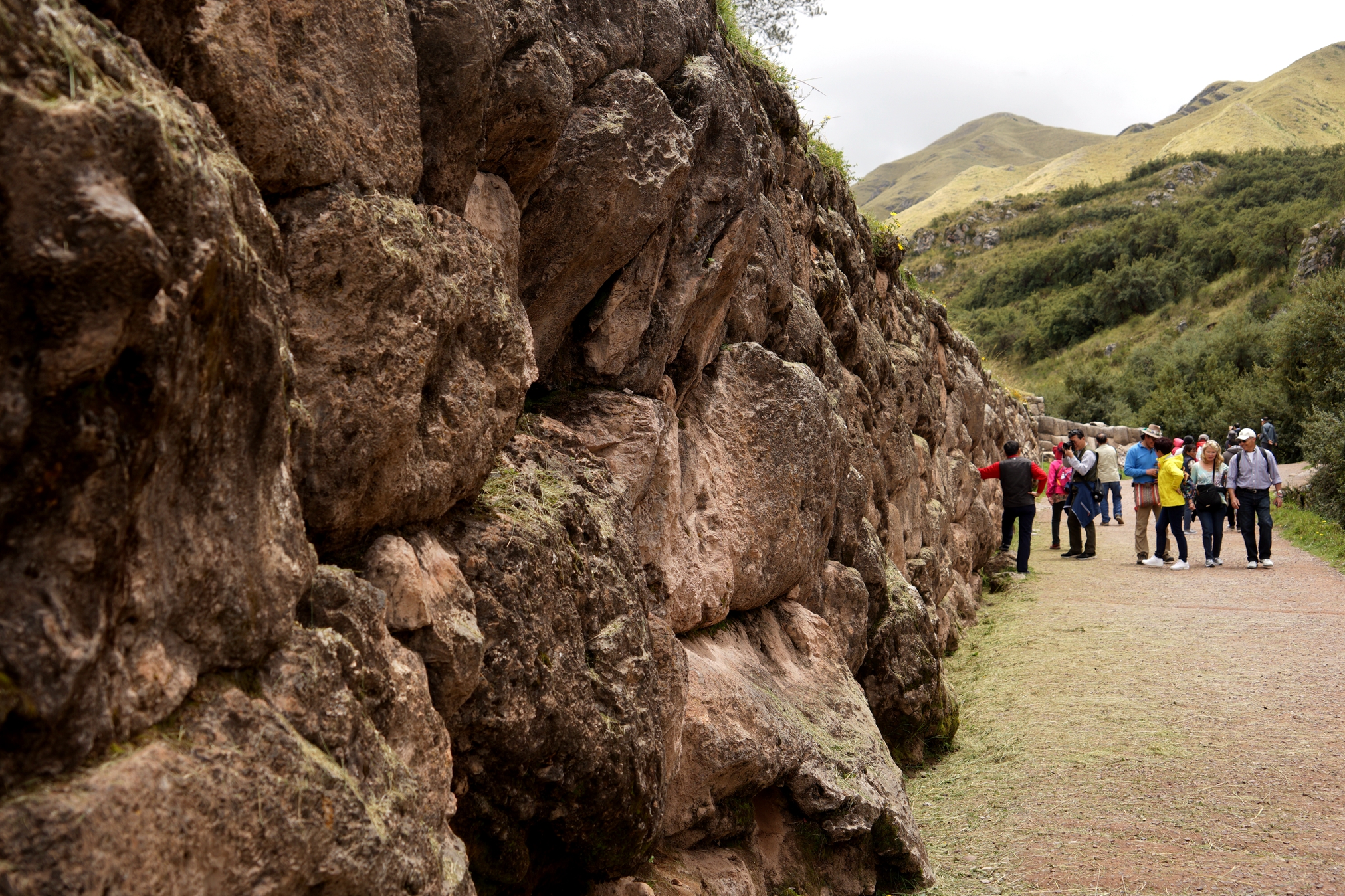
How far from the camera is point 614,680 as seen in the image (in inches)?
133

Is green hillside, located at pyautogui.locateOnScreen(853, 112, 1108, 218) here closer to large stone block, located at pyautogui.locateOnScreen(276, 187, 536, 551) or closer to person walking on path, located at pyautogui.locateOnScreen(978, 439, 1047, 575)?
person walking on path, located at pyautogui.locateOnScreen(978, 439, 1047, 575)

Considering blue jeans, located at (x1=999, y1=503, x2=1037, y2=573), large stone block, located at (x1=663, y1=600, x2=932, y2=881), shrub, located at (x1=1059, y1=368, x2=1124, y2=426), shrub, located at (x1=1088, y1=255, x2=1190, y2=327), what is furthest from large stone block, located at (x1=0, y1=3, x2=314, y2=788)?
shrub, located at (x1=1088, y1=255, x2=1190, y2=327)

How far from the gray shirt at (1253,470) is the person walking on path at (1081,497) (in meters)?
2.37

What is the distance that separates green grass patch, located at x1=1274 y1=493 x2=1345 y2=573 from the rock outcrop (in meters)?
11.1

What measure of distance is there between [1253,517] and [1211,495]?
592mm

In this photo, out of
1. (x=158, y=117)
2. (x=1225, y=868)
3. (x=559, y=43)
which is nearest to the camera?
(x=158, y=117)

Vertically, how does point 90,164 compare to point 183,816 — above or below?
above

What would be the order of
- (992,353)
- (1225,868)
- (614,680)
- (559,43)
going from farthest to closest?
(992,353)
(1225,868)
(559,43)
(614,680)

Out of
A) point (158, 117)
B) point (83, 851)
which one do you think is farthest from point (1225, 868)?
point (158, 117)

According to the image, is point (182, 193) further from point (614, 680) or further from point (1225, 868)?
point (1225, 868)

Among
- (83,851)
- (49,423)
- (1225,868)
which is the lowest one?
(1225,868)

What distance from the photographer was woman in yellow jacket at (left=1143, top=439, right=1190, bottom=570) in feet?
42.0

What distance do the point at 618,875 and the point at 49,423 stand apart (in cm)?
282

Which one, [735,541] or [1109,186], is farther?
[1109,186]
